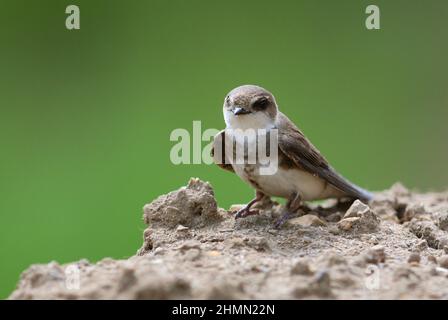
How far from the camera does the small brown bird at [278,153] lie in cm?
444

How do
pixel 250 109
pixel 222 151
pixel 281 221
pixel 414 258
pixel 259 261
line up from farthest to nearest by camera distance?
pixel 222 151
pixel 250 109
pixel 281 221
pixel 414 258
pixel 259 261

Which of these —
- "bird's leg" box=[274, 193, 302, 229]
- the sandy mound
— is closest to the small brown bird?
"bird's leg" box=[274, 193, 302, 229]

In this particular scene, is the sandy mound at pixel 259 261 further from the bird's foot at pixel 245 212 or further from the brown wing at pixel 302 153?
the brown wing at pixel 302 153

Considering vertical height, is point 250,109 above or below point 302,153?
above

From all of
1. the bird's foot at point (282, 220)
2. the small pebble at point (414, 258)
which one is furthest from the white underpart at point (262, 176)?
the small pebble at point (414, 258)

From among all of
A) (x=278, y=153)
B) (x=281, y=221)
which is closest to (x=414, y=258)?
(x=281, y=221)

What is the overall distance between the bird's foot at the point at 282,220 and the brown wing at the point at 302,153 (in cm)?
35

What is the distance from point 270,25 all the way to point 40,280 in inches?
322

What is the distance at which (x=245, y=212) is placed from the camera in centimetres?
450

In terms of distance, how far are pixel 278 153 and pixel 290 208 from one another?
323 mm

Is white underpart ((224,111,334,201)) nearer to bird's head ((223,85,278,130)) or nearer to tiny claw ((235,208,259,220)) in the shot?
bird's head ((223,85,278,130))

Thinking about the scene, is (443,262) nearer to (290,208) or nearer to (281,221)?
(281,221)
